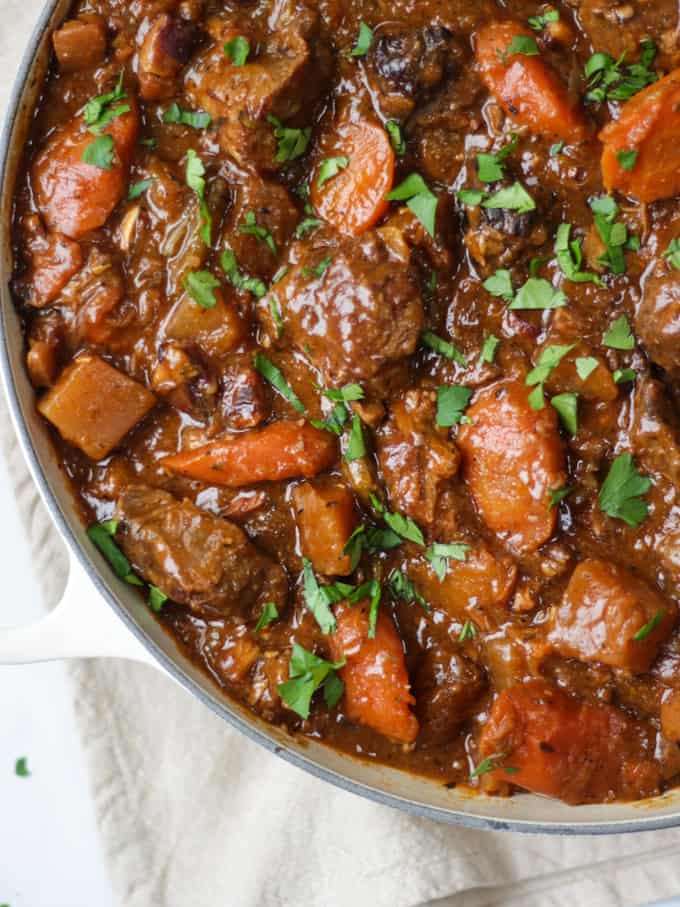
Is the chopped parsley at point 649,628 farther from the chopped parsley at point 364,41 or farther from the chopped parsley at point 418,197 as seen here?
the chopped parsley at point 364,41

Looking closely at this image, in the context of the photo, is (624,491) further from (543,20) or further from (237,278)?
(543,20)

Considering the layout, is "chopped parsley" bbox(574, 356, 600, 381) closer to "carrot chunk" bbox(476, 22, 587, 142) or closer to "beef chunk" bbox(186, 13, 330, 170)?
"carrot chunk" bbox(476, 22, 587, 142)

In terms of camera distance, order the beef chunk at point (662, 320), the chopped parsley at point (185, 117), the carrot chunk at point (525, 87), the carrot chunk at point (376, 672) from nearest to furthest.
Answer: the beef chunk at point (662, 320), the carrot chunk at point (525, 87), the carrot chunk at point (376, 672), the chopped parsley at point (185, 117)

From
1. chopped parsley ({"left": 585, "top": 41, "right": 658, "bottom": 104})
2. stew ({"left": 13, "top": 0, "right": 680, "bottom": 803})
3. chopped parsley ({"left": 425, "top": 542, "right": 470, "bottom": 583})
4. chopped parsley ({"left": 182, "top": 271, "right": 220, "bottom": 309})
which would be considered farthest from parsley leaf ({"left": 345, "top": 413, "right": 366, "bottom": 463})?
chopped parsley ({"left": 585, "top": 41, "right": 658, "bottom": 104})

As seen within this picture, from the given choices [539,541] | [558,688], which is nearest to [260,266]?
[539,541]

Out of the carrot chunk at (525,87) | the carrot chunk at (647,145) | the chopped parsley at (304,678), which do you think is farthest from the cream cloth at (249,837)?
the carrot chunk at (647,145)
